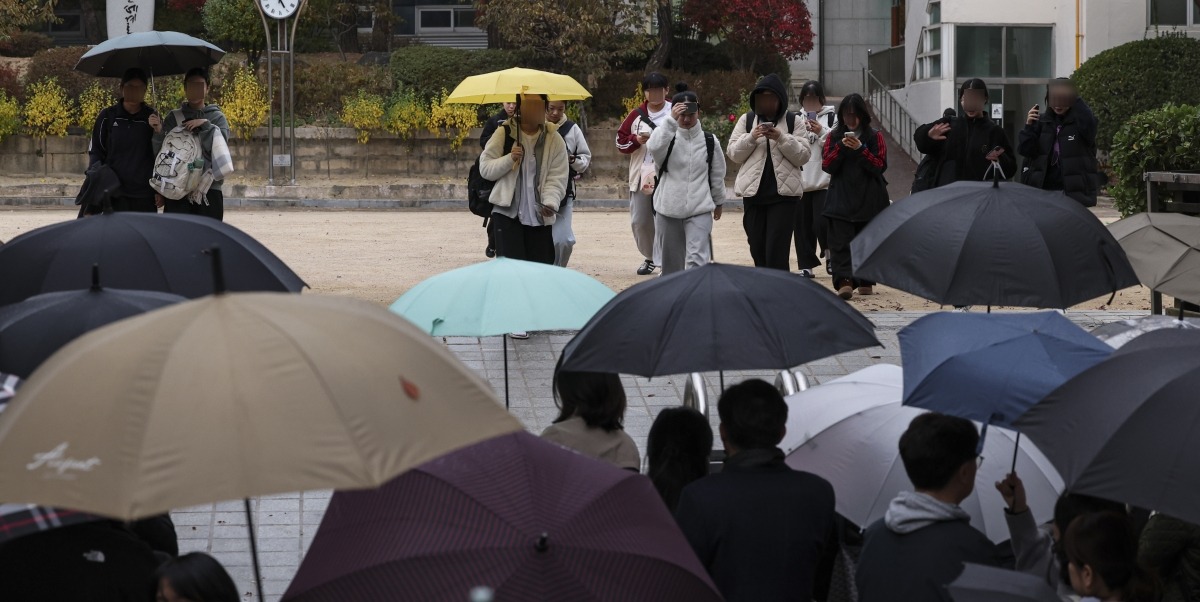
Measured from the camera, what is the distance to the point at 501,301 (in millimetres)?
5391

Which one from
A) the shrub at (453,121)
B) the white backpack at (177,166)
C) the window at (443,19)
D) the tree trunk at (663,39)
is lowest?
the white backpack at (177,166)

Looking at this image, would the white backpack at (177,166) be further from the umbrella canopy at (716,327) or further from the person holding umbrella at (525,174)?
the umbrella canopy at (716,327)

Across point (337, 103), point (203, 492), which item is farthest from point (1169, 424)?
point (337, 103)

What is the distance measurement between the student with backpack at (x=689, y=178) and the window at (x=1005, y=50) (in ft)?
56.2

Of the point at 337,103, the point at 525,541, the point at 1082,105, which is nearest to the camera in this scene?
the point at 525,541

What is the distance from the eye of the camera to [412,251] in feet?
53.6

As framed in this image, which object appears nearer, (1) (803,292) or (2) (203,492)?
(2) (203,492)

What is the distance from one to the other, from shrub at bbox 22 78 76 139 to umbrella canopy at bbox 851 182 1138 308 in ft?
76.4

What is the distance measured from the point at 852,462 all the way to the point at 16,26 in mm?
29531

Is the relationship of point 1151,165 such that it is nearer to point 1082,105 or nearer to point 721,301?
point 1082,105

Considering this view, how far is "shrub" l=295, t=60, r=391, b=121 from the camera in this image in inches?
1095

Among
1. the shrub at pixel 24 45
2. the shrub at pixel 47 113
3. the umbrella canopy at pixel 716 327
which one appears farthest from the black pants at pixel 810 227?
→ the shrub at pixel 24 45

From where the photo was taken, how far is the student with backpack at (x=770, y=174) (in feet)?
35.5

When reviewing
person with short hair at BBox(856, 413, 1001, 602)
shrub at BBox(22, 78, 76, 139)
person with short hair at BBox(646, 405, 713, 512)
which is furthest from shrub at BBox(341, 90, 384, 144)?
person with short hair at BBox(856, 413, 1001, 602)
